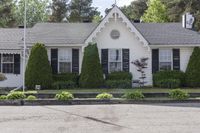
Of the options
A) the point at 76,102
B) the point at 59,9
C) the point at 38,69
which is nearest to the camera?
the point at 76,102

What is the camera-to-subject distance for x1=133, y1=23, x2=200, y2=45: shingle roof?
104 ft

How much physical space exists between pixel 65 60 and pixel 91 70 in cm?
253

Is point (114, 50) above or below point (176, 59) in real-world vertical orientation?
above

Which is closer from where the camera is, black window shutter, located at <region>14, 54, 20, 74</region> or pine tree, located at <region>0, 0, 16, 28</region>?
black window shutter, located at <region>14, 54, 20, 74</region>

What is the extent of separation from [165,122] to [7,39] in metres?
21.4

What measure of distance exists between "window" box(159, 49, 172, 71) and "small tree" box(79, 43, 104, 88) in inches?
176

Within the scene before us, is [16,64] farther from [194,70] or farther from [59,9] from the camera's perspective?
[59,9]

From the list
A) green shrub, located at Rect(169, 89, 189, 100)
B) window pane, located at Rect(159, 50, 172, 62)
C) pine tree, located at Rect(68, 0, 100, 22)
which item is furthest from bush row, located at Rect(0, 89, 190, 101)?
pine tree, located at Rect(68, 0, 100, 22)

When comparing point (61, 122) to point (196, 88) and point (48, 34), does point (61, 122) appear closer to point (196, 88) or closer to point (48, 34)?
point (196, 88)

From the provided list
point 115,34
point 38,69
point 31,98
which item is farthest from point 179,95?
point 38,69

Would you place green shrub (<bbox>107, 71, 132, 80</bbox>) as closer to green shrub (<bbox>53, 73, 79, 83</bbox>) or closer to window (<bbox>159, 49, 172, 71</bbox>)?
green shrub (<bbox>53, 73, 79, 83</bbox>)

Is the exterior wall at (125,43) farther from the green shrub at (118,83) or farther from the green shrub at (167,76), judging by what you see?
the green shrub at (118,83)

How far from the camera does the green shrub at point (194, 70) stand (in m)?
30.6

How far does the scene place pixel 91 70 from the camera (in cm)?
3022
